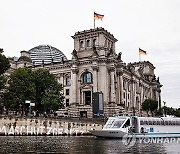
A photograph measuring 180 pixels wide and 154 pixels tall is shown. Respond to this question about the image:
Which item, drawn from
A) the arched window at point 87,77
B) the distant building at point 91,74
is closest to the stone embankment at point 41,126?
the distant building at point 91,74

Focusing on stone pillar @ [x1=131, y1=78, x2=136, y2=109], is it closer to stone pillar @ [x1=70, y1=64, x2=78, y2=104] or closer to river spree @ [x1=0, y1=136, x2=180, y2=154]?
stone pillar @ [x1=70, y1=64, x2=78, y2=104]

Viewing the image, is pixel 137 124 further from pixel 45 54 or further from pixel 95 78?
Answer: pixel 45 54

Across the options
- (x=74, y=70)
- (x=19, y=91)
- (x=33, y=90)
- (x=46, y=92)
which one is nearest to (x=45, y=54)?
(x=74, y=70)

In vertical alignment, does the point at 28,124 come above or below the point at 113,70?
below

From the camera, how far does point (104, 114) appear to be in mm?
99312

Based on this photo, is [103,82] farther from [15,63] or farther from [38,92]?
[15,63]

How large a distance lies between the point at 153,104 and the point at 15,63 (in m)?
54.8

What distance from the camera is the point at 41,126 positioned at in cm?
6594

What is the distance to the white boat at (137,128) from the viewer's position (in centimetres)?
5134

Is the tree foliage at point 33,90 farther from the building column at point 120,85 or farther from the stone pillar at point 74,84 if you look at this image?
the building column at point 120,85

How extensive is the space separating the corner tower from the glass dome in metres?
31.8

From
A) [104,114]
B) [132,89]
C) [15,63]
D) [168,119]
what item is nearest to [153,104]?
[132,89]

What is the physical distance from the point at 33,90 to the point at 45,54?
7298 centimetres

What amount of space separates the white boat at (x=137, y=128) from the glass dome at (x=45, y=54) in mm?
89406
